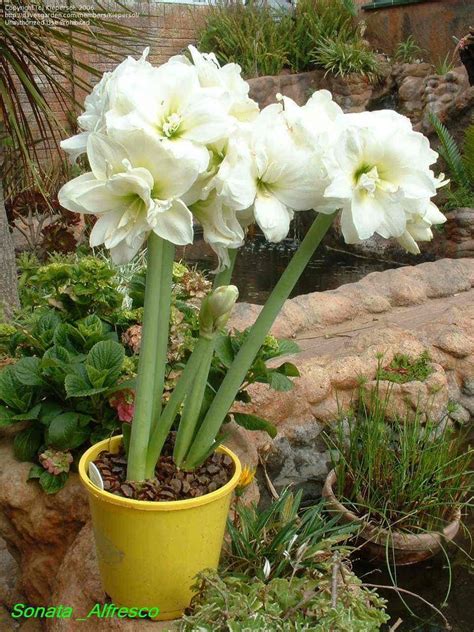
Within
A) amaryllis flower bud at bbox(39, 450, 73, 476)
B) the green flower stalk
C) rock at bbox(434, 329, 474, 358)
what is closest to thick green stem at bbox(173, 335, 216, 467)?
the green flower stalk

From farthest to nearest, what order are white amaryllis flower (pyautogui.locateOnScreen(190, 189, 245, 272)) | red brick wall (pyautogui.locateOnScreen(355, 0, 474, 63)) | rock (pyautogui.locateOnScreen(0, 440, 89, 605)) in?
red brick wall (pyautogui.locateOnScreen(355, 0, 474, 63))
rock (pyautogui.locateOnScreen(0, 440, 89, 605))
white amaryllis flower (pyautogui.locateOnScreen(190, 189, 245, 272))

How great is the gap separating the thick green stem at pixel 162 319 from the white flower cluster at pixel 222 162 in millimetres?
141

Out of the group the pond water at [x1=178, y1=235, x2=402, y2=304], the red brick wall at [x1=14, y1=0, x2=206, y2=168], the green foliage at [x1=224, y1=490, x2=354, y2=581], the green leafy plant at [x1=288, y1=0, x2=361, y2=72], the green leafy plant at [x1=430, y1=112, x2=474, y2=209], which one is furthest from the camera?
the green leafy plant at [x1=288, y1=0, x2=361, y2=72]

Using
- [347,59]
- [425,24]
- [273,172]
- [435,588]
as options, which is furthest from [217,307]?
[425,24]

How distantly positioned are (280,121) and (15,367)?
1217mm

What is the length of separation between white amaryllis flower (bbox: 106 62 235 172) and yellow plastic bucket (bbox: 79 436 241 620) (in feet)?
2.52

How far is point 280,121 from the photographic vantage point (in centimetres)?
144

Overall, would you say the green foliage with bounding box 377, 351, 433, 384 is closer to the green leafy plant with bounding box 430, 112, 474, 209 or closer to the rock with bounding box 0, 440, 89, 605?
the rock with bounding box 0, 440, 89, 605

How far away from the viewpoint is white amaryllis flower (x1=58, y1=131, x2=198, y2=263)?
1304mm

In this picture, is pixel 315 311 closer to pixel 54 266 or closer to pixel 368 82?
pixel 54 266

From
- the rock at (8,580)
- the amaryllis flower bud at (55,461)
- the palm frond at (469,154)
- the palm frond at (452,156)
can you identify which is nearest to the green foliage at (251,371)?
the amaryllis flower bud at (55,461)

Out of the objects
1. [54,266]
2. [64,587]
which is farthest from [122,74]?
[64,587]

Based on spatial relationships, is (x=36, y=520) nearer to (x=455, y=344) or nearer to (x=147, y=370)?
(x=147, y=370)

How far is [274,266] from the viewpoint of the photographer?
732cm
